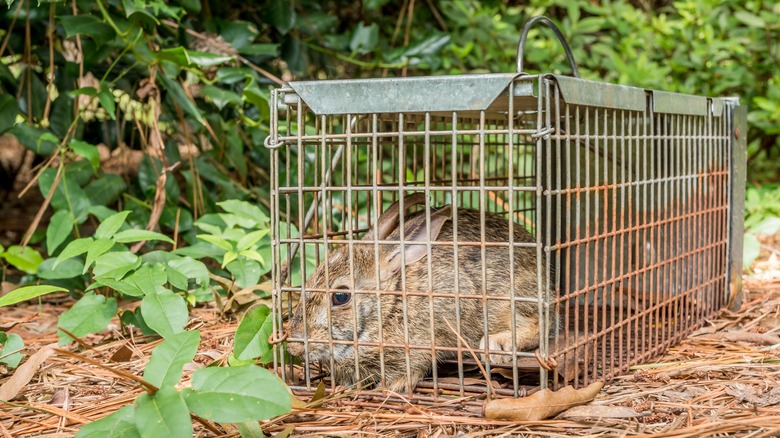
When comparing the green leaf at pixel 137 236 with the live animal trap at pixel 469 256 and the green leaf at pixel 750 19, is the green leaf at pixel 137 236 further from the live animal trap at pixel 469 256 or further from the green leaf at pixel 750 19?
the green leaf at pixel 750 19

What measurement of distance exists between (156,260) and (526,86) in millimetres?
1996

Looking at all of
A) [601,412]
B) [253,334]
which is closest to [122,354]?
[253,334]

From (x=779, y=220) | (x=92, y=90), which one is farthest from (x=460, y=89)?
(x=779, y=220)

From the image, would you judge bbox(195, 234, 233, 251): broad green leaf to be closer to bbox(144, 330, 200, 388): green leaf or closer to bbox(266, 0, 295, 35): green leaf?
bbox(144, 330, 200, 388): green leaf

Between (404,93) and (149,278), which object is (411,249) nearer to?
(404,93)

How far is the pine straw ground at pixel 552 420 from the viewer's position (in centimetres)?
242

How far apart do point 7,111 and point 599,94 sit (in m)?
2.91

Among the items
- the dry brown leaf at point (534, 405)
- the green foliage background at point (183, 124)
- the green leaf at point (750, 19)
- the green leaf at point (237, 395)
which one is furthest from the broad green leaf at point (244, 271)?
the green leaf at point (750, 19)

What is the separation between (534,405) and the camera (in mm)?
2480

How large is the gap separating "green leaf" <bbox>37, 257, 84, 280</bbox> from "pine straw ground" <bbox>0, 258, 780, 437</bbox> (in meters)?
0.29

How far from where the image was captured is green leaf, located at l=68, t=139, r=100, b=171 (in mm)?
4047

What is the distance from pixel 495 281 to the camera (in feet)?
10.4

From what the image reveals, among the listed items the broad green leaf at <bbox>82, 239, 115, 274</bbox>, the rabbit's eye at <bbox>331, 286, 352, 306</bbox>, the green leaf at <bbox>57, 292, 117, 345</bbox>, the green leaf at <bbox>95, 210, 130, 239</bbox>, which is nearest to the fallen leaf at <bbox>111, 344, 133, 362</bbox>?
the green leaf at <bbox>57, 292, 117, 345</bbox>

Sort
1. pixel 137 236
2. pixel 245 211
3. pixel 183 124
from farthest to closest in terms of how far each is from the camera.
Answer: pixel 183 124, pixel 245 211, pixel 137 236
